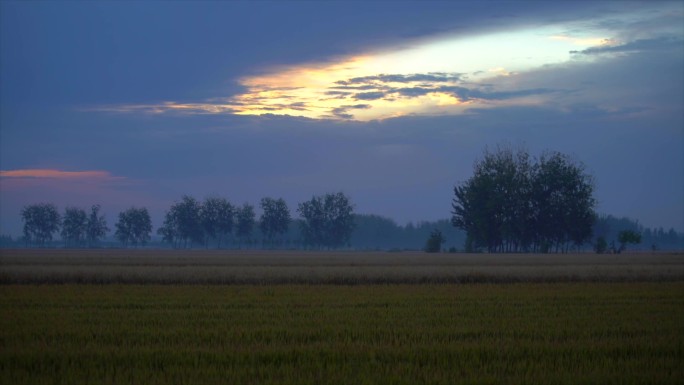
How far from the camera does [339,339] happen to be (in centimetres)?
1403

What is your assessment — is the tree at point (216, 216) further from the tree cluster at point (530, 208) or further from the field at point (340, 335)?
the field at point (340, 335)

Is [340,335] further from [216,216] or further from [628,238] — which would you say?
[216,216]

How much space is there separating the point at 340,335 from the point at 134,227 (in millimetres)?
162527

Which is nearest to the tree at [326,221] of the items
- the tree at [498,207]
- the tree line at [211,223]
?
the tree line at [211,223]

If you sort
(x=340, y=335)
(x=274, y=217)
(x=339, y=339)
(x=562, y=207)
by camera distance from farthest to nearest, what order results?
(x=274, y=217) → (x=562, y=207) → (x=340, y=335) → (x=339, y=339)

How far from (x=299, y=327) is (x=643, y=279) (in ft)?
79.1

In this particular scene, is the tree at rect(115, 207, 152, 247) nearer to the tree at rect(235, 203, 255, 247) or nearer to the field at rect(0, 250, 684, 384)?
the tree at rect(235, 203, 255, 247)

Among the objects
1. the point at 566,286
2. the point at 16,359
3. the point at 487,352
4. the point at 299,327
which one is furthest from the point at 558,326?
the point at 566,286

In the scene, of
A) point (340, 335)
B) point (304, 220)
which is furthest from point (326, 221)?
point (340, 335)

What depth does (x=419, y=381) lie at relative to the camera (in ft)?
33.6

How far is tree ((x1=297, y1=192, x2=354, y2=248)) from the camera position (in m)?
160

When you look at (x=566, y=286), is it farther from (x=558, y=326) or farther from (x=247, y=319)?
(x=247, y=319)

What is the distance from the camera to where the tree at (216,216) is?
160125 millimetres

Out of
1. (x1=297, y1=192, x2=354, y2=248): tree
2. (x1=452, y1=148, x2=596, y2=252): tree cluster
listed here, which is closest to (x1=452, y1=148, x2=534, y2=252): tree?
(x1=452, y1=148, x2=596, y2=252): tree cluster
